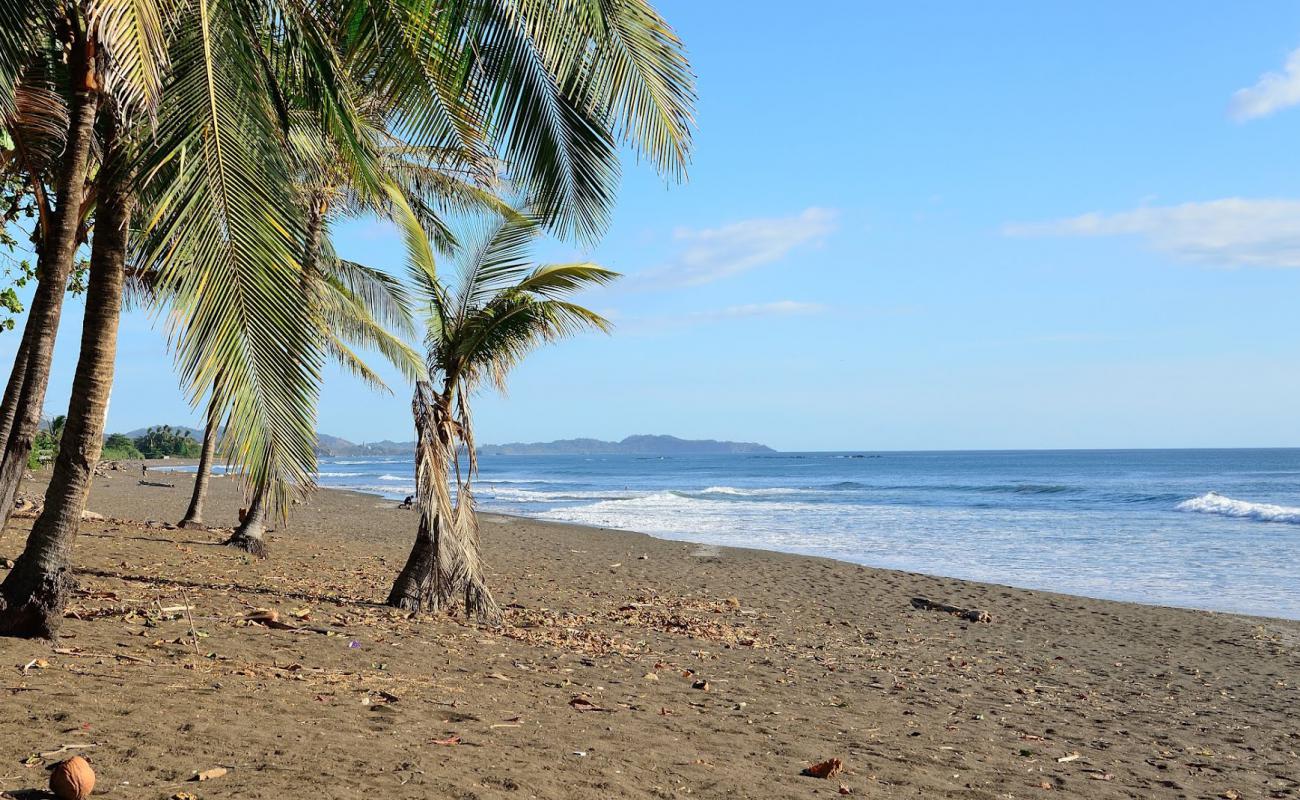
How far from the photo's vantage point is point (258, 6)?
5.29 m

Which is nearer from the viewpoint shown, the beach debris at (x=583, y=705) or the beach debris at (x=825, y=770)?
the beach debris at (x=825, y=770)

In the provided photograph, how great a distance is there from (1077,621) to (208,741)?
33.1ft

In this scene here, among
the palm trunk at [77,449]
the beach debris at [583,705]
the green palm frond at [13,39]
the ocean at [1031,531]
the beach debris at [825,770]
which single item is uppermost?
the green palm frond at [13,39]

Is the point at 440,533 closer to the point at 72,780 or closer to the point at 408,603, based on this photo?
the point at 408,603

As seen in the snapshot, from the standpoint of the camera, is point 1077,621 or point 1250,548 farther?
point 1250,548

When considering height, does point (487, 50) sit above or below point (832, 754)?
above

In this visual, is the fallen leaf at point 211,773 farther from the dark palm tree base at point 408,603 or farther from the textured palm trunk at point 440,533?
the dark palm tree base at point 408,603

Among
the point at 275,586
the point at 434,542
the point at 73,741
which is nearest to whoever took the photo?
the point at 73,741

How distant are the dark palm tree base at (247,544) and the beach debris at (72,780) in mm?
9272

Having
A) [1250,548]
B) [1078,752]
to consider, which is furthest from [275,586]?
[1250,548]

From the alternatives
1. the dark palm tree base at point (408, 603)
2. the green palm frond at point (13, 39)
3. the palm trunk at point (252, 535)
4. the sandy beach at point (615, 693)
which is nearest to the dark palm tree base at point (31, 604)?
the sandy beach at point (615, 693)

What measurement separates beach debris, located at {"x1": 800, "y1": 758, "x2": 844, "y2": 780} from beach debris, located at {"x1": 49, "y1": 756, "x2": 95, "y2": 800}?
302 centimetres

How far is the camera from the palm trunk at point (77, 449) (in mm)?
5223

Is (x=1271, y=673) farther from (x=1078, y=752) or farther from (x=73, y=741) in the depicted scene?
(x=73, y=741)
